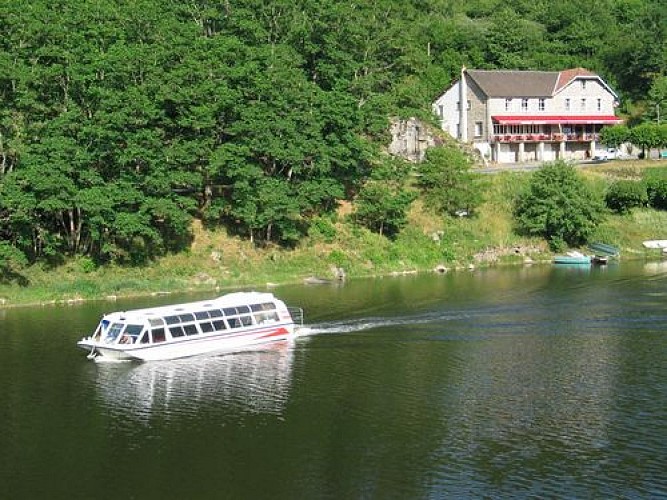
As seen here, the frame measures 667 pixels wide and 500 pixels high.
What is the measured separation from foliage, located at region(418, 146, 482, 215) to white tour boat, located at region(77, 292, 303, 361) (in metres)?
38.4

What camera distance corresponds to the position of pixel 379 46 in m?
100

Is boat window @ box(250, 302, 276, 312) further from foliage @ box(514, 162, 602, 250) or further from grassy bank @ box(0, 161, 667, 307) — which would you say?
foliage @ box(514, 162, 602, 250)

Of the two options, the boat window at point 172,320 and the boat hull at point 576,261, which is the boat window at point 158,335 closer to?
the boat window at point 172,320

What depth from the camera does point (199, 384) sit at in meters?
48.4

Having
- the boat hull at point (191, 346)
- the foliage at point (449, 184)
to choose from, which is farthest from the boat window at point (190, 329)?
the foliage at point (449, 184)

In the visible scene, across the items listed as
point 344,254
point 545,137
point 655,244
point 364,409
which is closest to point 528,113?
point 545,137

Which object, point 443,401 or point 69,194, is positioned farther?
point 69,194

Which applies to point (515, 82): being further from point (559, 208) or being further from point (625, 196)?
point (559, 208)

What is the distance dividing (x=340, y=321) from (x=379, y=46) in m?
46.9

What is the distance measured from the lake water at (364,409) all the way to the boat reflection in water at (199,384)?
0.14m

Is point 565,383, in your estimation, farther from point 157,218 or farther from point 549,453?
point 157,218

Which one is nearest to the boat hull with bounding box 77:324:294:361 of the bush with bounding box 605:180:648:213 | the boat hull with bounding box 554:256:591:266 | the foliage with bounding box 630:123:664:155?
the boat hull with bounding box 554:256:591:266

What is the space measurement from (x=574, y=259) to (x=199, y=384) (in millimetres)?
51504

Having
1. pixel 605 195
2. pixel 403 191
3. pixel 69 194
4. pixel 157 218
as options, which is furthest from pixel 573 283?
pixel 69 194
